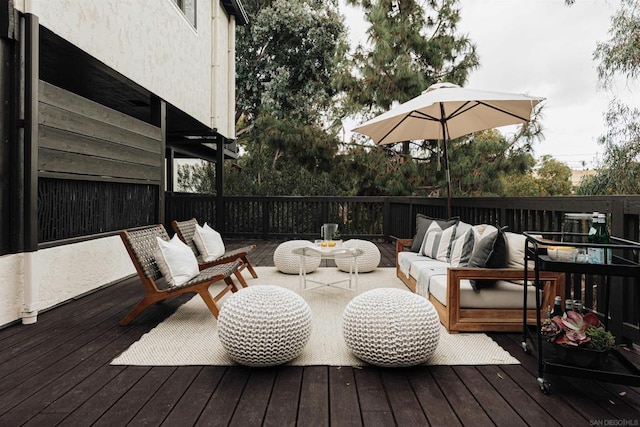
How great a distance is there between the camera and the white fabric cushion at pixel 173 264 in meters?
3.22

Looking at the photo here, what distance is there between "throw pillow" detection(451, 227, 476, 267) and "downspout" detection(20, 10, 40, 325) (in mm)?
3383

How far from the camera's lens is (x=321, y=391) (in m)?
2.06

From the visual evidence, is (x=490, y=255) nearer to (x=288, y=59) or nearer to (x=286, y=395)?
(x=286, y=395)

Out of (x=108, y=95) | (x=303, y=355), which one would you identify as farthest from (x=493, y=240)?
(x=108, y=95)

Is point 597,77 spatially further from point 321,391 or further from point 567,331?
point 321,391

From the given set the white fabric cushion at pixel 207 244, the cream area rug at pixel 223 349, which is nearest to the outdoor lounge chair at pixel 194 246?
the white fabric cushion at pixel 207 244

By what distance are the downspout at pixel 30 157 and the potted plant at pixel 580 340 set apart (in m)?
3.61

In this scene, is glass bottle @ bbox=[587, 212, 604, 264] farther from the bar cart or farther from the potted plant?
the potted plant

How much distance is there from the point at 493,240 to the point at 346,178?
22.2 feet

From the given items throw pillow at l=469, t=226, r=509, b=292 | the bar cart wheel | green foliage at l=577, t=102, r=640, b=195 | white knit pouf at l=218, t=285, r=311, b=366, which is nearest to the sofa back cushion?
throw pillow at l=469, t=226, r=509, b=292

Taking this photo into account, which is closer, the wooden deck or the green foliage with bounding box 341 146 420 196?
the wooden deck

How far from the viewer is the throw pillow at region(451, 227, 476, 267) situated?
330 centimetres

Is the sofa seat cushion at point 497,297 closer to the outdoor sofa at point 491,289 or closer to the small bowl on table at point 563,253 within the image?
the outdoor sofa at point 491,289

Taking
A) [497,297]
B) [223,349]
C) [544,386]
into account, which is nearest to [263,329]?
[223,349]
